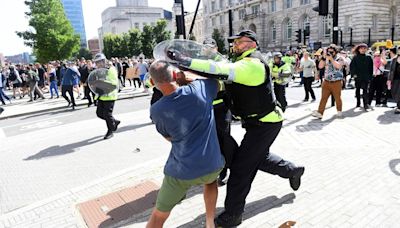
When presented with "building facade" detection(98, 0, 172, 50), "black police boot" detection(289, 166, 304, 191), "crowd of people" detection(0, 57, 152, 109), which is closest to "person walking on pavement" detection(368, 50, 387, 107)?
"black police boot" detection(289, 166, 304, 191)

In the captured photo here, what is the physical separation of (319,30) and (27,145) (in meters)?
58.3

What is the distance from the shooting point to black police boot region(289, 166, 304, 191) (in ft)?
12.7

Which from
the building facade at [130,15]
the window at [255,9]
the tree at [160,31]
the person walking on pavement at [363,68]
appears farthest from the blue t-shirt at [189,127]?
the building facade at [130,15]

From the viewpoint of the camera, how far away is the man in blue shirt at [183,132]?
2.60 metres

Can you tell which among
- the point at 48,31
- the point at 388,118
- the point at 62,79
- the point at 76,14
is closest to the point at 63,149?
the point at 62,79

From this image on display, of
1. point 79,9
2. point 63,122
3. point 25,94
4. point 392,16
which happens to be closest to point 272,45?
point 392,16

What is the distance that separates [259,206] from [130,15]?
128603 millimetres

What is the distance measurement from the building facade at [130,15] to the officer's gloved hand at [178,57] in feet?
397

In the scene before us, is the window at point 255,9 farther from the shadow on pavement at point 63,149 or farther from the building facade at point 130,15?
the shadow on pavement at point 63,149

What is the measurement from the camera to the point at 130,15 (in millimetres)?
123688

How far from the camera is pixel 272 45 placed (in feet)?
228

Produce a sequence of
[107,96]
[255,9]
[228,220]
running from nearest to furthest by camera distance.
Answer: [228,220] < [107,96] < [255,9]

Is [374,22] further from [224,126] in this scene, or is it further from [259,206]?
[259,206]

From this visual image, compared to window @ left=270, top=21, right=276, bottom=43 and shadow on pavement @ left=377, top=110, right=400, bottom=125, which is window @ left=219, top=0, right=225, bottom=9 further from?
shadow on pavement @ left=377, top=110, right=400, bottom=125
